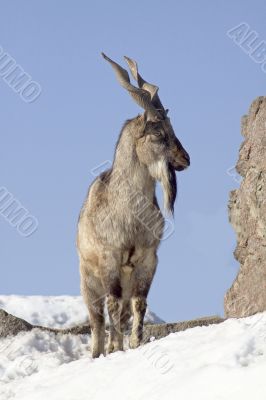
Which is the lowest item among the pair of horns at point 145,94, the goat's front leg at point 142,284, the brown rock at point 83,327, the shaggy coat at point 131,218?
the brown rock at point 83,327

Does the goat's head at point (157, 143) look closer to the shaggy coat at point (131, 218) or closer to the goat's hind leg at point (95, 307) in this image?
the shaggy coat at point (131, 218)

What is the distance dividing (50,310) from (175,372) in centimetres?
894

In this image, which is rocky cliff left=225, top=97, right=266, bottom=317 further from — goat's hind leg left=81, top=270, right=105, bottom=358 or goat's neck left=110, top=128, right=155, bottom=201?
goat's hind leg left=81, top=270, right=105, bottom=358

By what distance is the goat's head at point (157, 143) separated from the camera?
10547mm

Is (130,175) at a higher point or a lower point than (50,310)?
higher

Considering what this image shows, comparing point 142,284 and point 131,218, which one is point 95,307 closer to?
point 142,284

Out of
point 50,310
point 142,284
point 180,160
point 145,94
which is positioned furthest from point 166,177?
point 50,310

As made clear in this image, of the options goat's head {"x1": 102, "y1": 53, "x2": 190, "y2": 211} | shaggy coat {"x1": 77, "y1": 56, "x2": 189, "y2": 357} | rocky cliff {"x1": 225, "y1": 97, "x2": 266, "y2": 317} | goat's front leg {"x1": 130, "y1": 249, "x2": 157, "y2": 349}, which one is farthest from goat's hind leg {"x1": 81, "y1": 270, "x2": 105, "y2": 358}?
rocky cliff {"x1": 225, "y1": 97, "x2": 266, "y2": 317}

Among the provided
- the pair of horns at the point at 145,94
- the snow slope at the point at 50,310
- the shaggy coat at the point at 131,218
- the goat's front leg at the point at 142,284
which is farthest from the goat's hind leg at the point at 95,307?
the snow slope at the point at 50,310

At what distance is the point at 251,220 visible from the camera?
37.4 ft

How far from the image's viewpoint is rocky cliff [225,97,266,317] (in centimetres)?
1120

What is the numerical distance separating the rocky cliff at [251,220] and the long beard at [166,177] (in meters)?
1.05

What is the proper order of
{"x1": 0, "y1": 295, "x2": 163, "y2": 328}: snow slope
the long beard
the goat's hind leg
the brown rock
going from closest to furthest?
1. the long beard
2. the goat's hind leg
3. the brown rock
4. {"x1": 0, "y1": 295, "x2": 163, "y2": 328}: snow slope

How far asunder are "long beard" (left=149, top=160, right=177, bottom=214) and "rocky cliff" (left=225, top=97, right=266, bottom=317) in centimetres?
105
